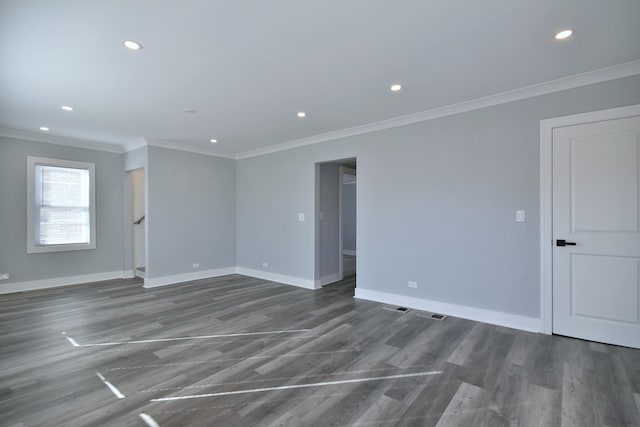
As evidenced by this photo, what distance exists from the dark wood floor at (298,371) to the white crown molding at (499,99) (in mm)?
2516

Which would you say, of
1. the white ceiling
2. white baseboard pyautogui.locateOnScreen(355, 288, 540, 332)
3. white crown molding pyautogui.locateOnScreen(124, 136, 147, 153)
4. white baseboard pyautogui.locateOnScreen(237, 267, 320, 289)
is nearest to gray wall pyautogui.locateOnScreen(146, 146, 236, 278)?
white crown molding pyautogui.locateOnScreen(124, 136, 147, 153)

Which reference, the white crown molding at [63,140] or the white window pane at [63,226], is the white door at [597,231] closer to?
the white crown molding at [63,140]

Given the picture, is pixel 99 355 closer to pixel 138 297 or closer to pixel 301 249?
pixel 138 297

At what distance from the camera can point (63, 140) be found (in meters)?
5.36

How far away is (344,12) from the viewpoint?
2.03 metres

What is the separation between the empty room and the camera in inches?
81.7

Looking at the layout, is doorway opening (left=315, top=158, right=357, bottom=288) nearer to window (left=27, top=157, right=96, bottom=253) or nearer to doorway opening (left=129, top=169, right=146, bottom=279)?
doorway opening (left=129, top=169, right=146, bottom=279)

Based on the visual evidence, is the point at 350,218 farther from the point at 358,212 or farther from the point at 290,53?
the point at 290,53

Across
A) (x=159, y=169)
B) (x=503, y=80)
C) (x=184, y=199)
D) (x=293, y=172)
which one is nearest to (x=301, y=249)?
(x=293, y=172)

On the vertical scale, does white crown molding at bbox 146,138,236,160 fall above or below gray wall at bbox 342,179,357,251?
above

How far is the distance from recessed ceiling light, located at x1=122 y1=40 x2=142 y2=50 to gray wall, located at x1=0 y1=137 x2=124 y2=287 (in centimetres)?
423

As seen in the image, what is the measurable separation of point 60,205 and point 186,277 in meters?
2.46

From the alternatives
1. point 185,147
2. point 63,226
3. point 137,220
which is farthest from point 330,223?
point 63,226

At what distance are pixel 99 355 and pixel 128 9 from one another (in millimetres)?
2811
